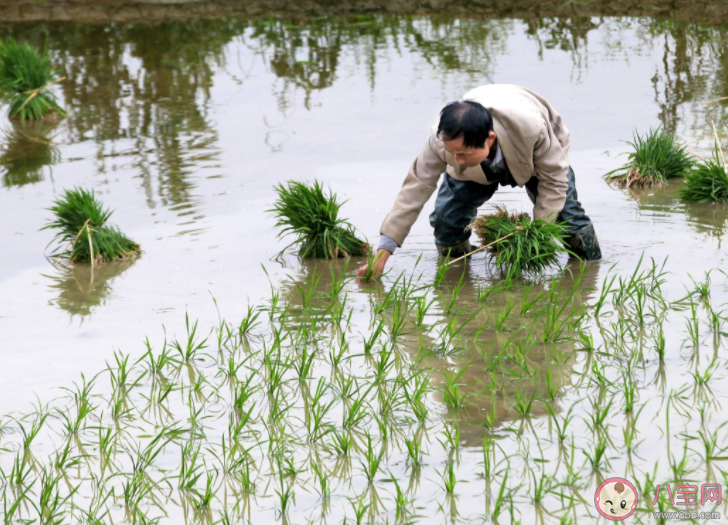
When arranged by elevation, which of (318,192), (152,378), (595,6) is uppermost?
(595,6)

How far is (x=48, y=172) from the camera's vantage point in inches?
272

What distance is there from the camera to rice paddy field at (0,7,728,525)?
9.08 feet

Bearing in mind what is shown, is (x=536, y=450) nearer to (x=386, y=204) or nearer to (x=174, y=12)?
(x=386, y=204)

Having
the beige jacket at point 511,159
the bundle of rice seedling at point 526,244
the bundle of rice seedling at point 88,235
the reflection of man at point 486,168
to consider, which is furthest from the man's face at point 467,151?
the bundle of rice seedling at point 88,235

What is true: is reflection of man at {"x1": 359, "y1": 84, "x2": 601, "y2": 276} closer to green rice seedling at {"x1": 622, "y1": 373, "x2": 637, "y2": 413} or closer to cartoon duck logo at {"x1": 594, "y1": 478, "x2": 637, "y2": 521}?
green rice seedling at {"x1": 622, "y1": 373, "x2": 637, "y2": 413}

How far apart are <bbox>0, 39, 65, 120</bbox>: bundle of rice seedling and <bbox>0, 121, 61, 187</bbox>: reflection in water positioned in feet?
0.46

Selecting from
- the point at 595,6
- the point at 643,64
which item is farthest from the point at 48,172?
the point at 595,6

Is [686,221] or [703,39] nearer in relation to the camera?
[686,221]

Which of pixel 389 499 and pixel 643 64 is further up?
pixel 643 64

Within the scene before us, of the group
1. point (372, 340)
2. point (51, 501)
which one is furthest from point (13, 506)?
point (372, 340)

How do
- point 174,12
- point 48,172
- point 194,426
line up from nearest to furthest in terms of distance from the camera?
point 194,426 → point 48,172 → point 174,12

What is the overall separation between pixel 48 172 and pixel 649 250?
4.79 metres

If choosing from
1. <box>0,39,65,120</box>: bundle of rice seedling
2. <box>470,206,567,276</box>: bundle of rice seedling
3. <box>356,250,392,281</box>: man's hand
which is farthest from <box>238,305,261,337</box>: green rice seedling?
<box>0,39,65,120</box>: bundle of rice seedling

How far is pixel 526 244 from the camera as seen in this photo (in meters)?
4.49
